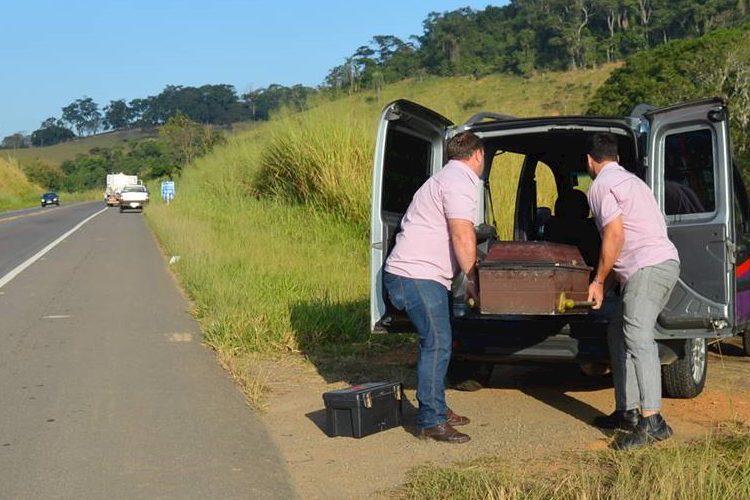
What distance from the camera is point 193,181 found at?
3819cm

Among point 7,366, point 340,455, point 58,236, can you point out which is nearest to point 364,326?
point 7,366

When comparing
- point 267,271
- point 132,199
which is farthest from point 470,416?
point 132,199

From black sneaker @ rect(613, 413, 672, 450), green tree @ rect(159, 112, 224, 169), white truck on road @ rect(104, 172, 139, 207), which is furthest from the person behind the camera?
white truck on road @ rect(104, 172, 139, 207)

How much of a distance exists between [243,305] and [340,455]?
497 centimetres

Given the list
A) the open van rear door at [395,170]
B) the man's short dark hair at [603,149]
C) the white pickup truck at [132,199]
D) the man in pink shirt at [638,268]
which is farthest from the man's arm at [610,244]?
the white pickup truck at [132,199]

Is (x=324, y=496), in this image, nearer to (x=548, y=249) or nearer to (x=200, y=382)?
(x=548, y=249)

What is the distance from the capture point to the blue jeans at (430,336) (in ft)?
20.3

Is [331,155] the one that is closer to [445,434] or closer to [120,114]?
[445,434]

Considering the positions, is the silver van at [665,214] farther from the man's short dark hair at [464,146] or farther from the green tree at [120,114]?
the green tree at [120,114]

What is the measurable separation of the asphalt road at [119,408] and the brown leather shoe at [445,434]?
0.98 meters

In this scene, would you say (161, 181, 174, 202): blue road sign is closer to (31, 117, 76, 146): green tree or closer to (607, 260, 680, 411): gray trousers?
(607, 260, 680, 411): gray trousers

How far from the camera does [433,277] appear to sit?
6203mm

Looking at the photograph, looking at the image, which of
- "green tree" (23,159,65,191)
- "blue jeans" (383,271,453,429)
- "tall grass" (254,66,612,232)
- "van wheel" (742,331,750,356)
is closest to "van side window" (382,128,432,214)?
"blue jeans" (383,271,453,429)

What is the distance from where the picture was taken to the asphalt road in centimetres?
552
